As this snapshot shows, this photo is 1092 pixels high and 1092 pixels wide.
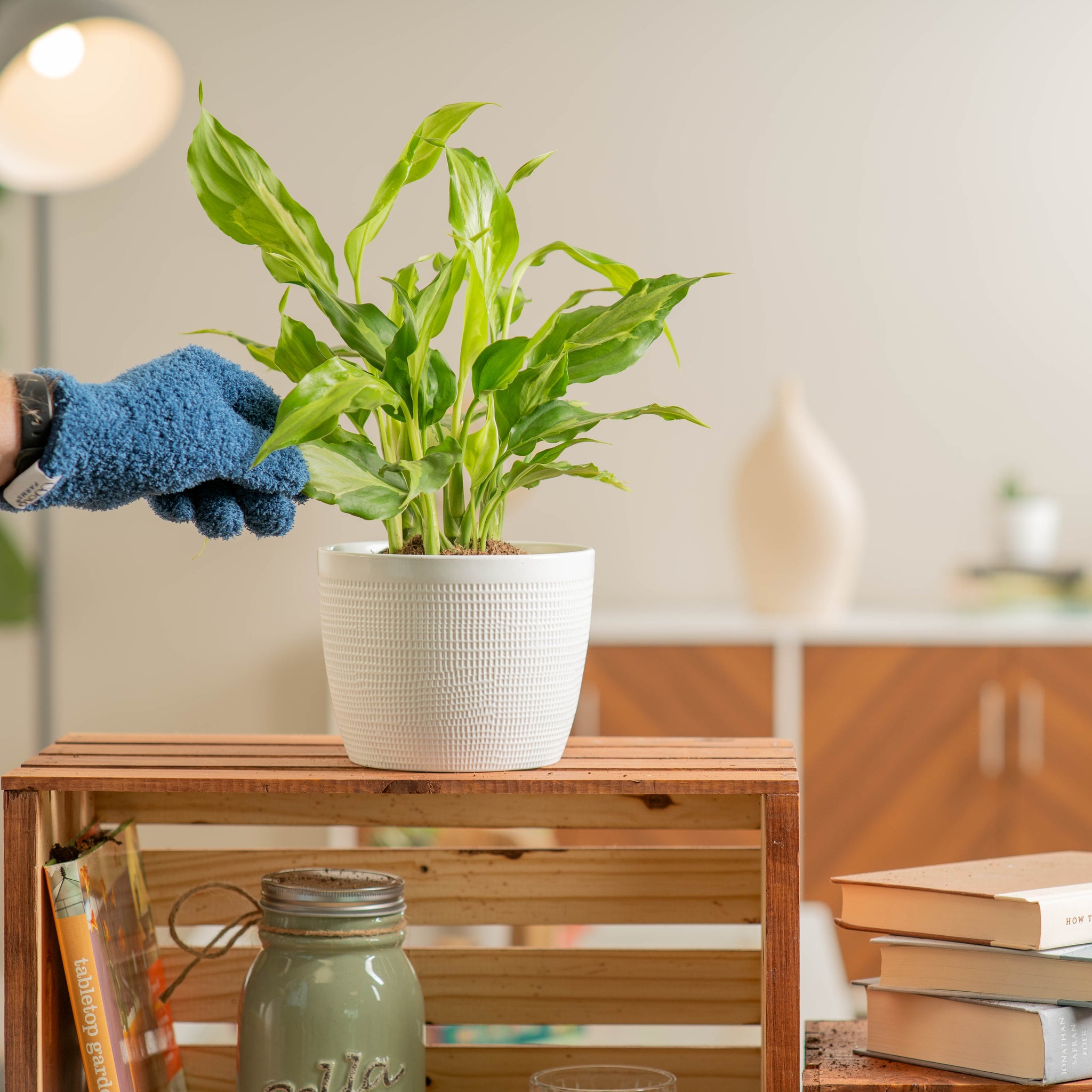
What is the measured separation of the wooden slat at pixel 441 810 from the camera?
3.03 ft

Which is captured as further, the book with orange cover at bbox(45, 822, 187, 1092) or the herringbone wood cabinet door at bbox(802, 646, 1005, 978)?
the herringbone wood cabinet door at bbox(802, 646, 1005, 978)

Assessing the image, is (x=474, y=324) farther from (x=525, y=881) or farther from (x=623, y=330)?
(x=525, y=881)

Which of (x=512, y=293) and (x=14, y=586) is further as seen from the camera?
(x=14, y=586)

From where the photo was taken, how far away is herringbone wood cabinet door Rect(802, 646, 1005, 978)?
251 cm

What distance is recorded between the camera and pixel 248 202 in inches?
30.7

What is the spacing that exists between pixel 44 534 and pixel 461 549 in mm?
2331

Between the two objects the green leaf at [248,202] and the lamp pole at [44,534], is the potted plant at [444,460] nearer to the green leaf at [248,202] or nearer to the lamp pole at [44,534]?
the green leaf at [248,202]

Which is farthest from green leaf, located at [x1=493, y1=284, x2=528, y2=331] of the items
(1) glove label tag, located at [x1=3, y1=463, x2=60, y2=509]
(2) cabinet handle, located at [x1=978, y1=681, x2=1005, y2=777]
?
(2) cabinet handle, located at [x1=978, y1=681, x2=1005, y2=777]

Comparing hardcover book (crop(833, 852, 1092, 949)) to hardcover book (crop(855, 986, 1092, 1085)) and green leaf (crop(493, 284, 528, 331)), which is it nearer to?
hardcover book (crop(855, 986, 1092, 1085))

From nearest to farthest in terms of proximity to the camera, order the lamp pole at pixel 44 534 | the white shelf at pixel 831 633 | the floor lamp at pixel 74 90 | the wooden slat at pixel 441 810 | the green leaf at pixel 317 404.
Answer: the green leaf at pixel 317 404 < the wooden slat at pixel 441 810 < the floor lamp at pixel 74 90 < the white shelf at pixel 831 633 < the lamp pole at pixel 44 534

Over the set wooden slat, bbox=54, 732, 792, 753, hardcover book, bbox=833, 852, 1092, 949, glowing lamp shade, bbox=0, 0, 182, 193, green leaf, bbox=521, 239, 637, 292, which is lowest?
hardcover book, bbox=833, 852, 1092, 949

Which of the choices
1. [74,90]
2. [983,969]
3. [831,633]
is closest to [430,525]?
[983,969]

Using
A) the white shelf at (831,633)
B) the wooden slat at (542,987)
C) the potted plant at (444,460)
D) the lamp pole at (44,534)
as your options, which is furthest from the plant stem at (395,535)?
the lamp pole at (44,534)

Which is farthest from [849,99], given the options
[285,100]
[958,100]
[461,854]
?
[461,854]
